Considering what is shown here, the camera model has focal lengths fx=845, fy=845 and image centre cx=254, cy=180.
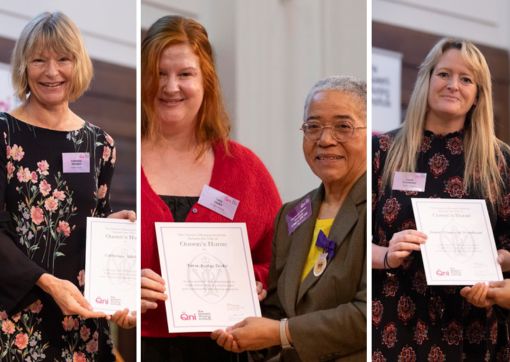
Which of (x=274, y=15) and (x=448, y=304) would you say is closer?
(x=448, y=304)

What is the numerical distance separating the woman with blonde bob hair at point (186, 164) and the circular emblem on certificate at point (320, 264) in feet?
0.69

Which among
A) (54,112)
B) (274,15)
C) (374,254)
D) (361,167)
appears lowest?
(374,254)

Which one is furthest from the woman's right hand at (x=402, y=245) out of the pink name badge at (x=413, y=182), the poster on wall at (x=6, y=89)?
the poster on wall at (x=6, y=89)

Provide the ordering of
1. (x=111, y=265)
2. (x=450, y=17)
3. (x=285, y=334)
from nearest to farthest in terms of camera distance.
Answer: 1. (x=285, y=334)
2. (x=111, y=265)
3. (x=450, y=17)

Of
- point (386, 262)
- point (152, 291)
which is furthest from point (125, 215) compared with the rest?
point (386, 262)

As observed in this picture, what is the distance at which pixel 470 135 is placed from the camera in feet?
9.37

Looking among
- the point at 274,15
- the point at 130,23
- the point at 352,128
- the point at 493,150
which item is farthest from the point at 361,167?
the point at 130,23

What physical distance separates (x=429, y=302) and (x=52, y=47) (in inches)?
60.0

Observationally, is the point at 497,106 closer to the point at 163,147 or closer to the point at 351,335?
the point at 351,335

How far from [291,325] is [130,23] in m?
1.17

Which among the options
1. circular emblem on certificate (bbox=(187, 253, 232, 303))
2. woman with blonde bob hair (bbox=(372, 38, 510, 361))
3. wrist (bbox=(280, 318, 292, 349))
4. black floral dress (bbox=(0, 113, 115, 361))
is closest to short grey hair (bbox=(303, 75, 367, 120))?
woman with blonde bob hair (bbox=(372, 38, 510, 361))

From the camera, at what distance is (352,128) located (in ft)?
9.23

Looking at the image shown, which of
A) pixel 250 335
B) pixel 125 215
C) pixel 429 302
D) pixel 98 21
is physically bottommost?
pixel 250 335

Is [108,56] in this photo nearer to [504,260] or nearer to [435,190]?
[435,190]
